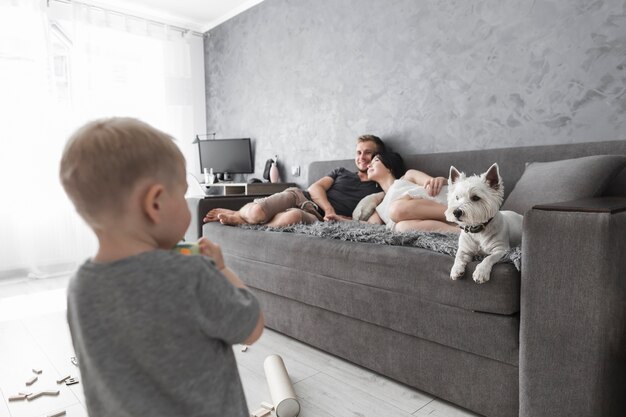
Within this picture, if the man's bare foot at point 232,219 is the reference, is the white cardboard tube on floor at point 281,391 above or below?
below

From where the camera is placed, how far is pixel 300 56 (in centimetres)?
369

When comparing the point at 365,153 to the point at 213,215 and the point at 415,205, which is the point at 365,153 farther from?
the point at 213,215

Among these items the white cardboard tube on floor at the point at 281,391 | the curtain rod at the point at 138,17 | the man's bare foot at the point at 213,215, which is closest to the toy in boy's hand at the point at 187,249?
the white cardboard tube on floor at the point at 281,391

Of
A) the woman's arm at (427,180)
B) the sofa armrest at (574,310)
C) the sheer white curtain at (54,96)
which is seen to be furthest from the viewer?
the sheer white curtain at (54,96)

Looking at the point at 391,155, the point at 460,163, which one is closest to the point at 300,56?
the point at 391,155

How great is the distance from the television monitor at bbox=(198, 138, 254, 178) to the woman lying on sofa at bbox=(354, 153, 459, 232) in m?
2.14

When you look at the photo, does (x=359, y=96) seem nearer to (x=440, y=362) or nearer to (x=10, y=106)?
(x=440, y=362)

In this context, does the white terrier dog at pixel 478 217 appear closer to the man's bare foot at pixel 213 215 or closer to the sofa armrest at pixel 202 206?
the man's bare foot at pixel 213 215

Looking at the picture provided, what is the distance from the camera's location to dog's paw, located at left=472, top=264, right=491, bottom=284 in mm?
1213

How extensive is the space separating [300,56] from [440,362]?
9.96 feet

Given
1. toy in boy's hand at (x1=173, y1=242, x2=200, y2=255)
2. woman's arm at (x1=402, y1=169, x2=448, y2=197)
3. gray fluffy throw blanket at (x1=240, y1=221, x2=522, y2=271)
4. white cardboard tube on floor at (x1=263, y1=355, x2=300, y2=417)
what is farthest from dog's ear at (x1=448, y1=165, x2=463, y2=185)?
toy in boy's hand at (x1=173, y1=242, x2=200, y2=255)

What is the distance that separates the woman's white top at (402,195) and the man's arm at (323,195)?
1.14 feet

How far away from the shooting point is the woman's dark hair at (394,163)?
2.63 metres

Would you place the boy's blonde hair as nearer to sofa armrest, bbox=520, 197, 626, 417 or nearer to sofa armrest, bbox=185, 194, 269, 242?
sofa armrest, bbox=520, 197, 626, 417
